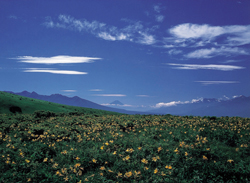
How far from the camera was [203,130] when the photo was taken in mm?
11508

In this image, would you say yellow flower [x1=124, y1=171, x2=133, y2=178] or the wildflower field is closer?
yellow flower [x1=124, y1=171, x2=133, y2=178]

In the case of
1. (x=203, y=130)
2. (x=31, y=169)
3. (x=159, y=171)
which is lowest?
(x=31, y=169)

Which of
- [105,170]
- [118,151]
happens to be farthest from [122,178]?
[118,151]

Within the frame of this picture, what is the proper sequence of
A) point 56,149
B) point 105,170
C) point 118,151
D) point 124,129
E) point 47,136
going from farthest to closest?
point 124,129
point 47,136
point 56,149
point 118,151
point 105,170

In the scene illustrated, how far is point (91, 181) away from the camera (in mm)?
5984

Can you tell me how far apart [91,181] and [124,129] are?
22.8 feet

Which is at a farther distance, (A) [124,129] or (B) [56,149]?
(A) [124,129]

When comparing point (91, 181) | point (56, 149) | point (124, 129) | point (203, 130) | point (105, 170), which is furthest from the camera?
point (124, 129)

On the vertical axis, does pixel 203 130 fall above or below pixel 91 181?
above

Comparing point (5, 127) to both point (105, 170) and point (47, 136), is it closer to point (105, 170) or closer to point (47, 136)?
point (47, 136)

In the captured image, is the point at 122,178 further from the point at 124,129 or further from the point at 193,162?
the point at 124,129

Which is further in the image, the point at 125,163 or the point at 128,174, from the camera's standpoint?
the point at 125,163

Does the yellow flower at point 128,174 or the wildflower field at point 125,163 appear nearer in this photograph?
the yellow flower at point 128,174

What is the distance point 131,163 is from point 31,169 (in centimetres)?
400
